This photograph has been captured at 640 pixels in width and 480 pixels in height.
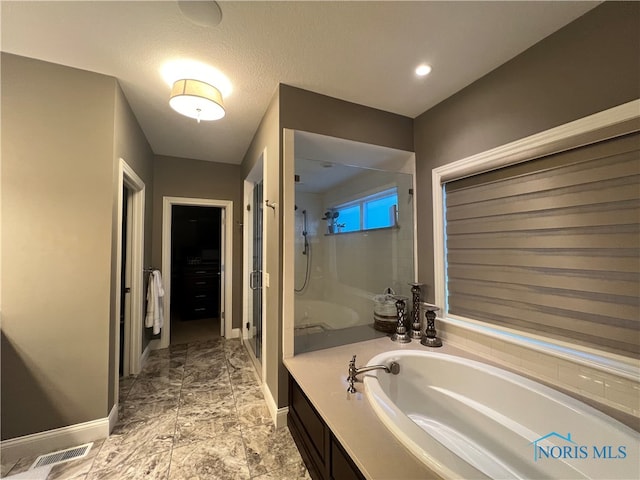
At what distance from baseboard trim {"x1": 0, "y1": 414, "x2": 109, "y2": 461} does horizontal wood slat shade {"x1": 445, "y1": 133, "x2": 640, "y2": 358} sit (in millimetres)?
2803

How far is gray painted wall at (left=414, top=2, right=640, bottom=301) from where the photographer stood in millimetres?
1199

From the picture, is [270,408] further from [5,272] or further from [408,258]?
[5,272]

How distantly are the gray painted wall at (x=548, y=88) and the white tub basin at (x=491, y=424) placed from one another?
709 mm

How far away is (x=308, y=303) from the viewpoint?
232cm

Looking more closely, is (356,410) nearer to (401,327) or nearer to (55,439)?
(401,327)

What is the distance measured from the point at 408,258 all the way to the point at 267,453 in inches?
76.9

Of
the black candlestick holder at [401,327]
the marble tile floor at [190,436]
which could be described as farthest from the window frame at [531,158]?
the marble tile floor at [190,436]

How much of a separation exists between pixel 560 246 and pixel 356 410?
1508 millimetres

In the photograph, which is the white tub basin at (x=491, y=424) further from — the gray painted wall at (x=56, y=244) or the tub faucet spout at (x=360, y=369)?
the gray painted wall at (x=56, y=244)

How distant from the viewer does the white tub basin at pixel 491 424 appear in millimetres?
1046

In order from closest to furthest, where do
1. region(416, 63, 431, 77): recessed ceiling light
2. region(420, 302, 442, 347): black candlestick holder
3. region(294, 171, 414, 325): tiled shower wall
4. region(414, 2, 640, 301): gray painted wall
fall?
region(414, 2, 640, 301): gray painted wall → region(416, 63, 431, 77): recessed ceiling light → region(420, 302, 442, 347): black candlestick holder → region(294, 171, 414, 325): tiled shower wall

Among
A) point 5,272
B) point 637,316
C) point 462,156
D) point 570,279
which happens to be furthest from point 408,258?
point 5,272

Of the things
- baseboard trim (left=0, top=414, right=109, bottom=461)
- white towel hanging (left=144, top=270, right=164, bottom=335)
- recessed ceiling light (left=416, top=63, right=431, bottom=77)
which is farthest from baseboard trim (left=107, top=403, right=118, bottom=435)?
recessed ceiling light (left=416, top=63, right=431, bottom=77)

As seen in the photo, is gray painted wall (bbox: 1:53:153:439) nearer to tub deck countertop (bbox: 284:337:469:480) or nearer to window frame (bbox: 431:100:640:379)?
tub deck countertop (bbox: 284:337:469:480)
